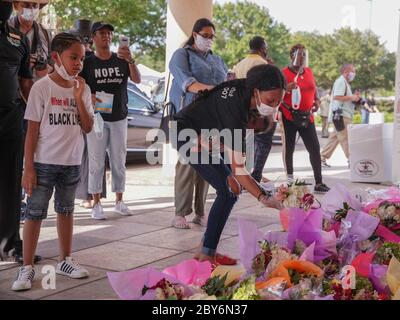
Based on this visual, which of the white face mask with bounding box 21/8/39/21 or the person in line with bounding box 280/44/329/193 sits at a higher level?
the white face mask with bounding box 21/8/39/21

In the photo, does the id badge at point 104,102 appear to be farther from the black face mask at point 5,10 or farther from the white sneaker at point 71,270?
the white sneaker at point 71,270

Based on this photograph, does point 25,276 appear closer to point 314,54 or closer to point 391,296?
point 391,296

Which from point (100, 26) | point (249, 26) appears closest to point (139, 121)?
point (100, 26)

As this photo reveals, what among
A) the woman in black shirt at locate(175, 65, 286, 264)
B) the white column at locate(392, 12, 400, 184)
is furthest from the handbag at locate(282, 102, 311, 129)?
the woman in black shirt at locate(175, 65, 286, 264)

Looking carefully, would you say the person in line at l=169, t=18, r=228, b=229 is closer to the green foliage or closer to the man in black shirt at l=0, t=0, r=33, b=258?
the man in black shirt at l=0, t=0, r=33, b=258

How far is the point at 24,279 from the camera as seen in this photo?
3.90m

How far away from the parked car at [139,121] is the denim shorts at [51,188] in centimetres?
746

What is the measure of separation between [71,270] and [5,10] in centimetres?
193

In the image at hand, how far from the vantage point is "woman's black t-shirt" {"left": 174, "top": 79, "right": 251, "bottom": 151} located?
13.1ft

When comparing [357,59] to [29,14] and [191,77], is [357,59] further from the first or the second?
[29,14]

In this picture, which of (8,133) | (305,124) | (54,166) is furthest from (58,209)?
(305,124)

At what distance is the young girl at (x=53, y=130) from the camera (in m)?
3.93

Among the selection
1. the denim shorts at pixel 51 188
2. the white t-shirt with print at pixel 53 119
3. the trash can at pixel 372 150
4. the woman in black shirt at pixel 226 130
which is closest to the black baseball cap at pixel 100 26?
the woman in black shirt at pixel 226 130

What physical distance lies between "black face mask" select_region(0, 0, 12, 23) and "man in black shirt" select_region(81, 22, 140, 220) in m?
1.78
